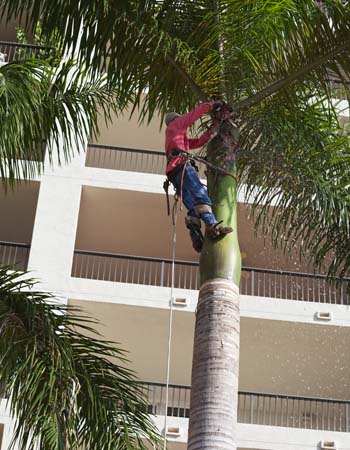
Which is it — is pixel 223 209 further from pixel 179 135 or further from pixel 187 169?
pixel 179 135

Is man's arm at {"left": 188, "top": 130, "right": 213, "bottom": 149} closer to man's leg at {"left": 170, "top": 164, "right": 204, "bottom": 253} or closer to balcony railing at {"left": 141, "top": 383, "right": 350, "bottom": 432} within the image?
man's leg at {"left": 170, "top": 164, "right": 204, "bottom": 253}

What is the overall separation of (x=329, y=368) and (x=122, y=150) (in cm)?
617

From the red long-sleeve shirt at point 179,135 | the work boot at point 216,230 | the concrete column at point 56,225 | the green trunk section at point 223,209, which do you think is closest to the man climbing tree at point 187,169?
the red long-sleeve shirt at point 179,135

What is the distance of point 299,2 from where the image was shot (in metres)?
9.82

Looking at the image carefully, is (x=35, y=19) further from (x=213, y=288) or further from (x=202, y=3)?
(x=213, y=288)

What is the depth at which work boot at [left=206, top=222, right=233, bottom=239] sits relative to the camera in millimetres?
8352

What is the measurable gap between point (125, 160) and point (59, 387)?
13.9 m

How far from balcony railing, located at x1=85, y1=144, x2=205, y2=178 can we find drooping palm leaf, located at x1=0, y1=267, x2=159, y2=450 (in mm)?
12887

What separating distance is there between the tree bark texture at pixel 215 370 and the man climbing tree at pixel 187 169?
916 millimetres

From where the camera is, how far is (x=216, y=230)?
8.35 metres

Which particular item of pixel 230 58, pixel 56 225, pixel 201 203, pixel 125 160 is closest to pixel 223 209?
pixel 201 203

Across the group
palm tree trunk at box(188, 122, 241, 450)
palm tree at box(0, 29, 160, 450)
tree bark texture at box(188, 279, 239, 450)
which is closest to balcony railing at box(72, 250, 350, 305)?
palm tree at box(0, 29, 160, 450)

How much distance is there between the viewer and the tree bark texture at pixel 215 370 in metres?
7.62

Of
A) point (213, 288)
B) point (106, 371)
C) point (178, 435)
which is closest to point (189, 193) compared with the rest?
point (213, 288)
